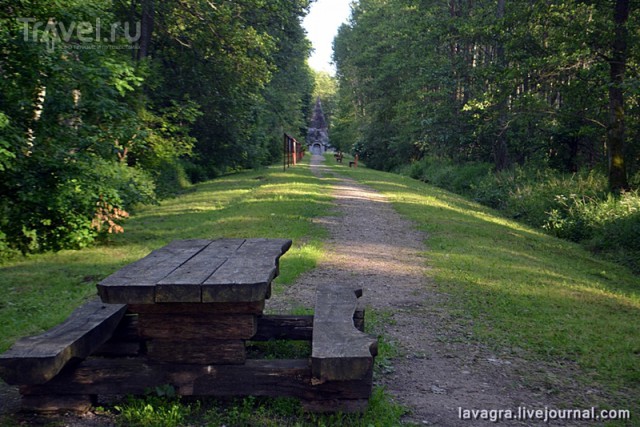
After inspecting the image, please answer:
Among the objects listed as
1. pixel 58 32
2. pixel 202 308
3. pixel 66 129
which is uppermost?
pixel 58 32

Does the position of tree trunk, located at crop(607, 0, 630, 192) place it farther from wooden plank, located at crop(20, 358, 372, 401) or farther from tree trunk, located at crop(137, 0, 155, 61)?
tree trunk, located at crop(137, 0, 155, 61)

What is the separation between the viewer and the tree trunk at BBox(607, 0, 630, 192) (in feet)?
47.5

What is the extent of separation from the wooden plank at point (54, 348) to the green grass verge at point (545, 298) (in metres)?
3.66

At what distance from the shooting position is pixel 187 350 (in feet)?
13.3

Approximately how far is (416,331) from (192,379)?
2.73m

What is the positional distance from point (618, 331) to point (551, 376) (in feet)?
6.15

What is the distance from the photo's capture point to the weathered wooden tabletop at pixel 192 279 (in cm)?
363

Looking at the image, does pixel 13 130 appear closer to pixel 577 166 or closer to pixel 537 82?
pixel 537 82

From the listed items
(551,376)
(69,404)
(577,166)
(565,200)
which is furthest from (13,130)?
(577,166)

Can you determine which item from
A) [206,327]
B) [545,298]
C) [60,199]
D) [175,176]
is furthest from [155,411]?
[175,176]

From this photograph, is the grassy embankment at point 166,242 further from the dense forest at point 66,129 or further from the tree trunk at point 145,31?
the tree trunk at point 145,31

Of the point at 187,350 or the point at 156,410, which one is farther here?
the point at 187,350

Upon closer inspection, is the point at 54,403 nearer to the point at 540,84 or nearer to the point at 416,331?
the point at 416,331

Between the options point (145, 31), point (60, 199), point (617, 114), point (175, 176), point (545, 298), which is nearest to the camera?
point (545, 298)
